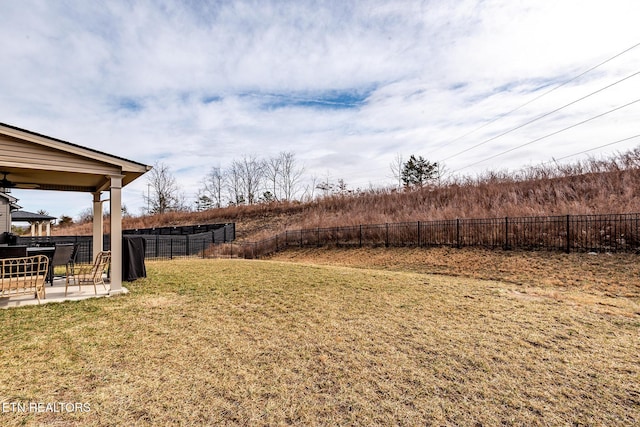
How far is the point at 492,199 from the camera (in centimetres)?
1673

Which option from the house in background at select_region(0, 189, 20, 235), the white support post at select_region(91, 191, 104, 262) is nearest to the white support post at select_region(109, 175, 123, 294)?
the white support post at select_region(91, 191, 104, 262)

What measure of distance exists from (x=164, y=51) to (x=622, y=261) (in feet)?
46.7

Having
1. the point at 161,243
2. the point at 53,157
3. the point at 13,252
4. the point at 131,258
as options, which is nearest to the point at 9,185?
the point at 13,252

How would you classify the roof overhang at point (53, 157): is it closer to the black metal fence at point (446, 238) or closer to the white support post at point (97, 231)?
the white support post at point (97, 231)

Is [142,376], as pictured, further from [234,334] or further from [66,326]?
[66,326]

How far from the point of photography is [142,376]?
2879 mm

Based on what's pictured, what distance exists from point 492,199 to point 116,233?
17578mm

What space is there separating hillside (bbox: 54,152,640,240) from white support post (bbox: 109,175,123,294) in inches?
545

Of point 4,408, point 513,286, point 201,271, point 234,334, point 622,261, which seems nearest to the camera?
point 4,408

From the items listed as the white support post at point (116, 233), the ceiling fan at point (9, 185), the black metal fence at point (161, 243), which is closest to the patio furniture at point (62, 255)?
the white support post at point (116, 233)

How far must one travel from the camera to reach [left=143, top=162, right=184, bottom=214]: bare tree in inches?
1634

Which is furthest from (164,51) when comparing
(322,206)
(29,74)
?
(322,206)

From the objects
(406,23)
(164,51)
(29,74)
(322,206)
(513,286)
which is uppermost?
(406,23)

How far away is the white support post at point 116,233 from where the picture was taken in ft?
19.3
